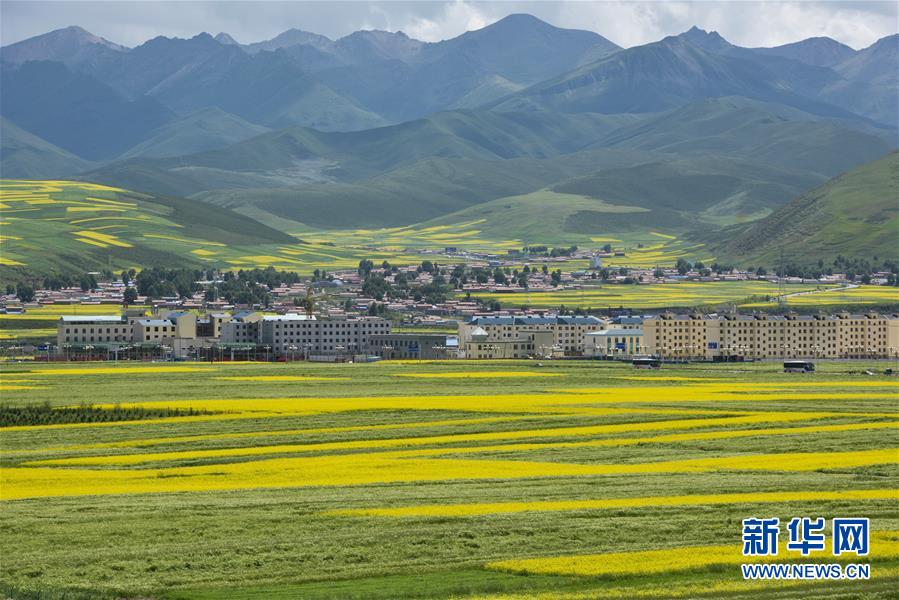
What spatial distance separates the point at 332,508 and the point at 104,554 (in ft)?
22.2

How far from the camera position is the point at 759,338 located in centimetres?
13950

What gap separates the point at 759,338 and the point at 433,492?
98.2m

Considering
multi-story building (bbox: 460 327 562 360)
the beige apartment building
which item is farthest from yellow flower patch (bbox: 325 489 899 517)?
the beige apartment building

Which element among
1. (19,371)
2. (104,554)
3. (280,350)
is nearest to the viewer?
(104,554)

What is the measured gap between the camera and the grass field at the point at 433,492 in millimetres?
34469

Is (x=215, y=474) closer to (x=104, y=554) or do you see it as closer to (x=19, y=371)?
(x=104, y=554)

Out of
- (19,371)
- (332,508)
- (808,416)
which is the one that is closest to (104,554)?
(332,508)

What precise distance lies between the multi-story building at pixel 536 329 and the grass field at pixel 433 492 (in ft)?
184

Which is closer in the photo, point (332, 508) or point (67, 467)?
point (332, 508)

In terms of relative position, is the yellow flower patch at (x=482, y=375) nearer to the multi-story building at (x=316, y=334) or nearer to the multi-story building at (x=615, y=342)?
the multi-story building at (x=615, y=342)

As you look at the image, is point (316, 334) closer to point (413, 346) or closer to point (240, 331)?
point (240, 331)

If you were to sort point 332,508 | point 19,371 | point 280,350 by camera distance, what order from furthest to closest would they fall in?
point 280,350, point 19,371, point 332,508

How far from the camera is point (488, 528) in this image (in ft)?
126

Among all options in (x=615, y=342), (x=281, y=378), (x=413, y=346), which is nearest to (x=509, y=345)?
(x=413, y=346)
